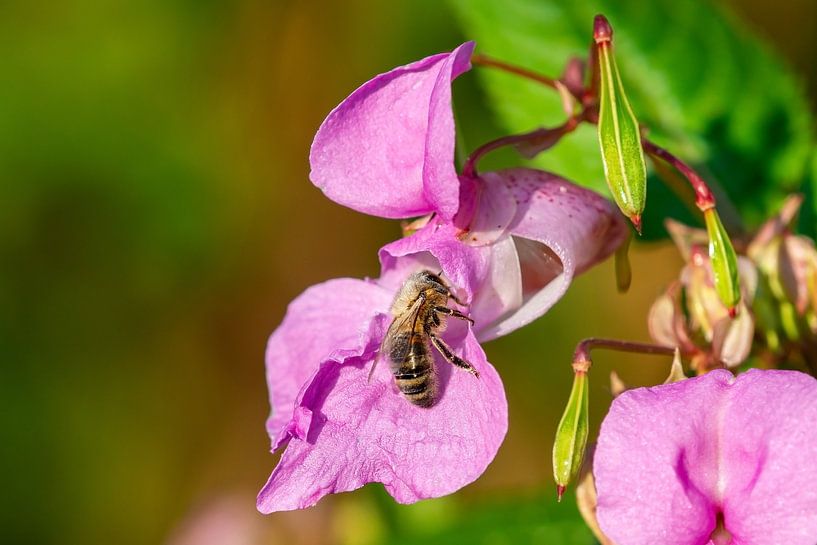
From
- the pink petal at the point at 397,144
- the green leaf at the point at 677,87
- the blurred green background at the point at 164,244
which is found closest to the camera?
the pink petal at the point at 397,144

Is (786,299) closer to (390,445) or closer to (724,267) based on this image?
(724,267)

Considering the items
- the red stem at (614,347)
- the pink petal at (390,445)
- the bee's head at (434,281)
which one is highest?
the bee's head at (434,281)

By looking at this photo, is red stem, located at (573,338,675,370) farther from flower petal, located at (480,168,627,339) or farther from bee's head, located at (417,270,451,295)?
bee's head, located at (417,270,451,295)

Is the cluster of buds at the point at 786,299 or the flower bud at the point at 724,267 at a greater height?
the flower bud at the point at 724,267

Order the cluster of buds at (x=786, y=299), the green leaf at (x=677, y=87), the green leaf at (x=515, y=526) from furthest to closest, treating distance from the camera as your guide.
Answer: the green leaf at (x=515, y=526), the green leaf at (x=677, y=87), the cluster of buds at (x=786, y=299)

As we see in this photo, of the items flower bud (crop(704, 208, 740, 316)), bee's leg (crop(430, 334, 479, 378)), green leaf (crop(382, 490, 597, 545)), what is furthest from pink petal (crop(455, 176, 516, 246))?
green leaf (crop(382, 490, 597, 545))

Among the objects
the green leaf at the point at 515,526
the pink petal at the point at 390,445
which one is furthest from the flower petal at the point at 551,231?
the green leaf at the point at 515,526

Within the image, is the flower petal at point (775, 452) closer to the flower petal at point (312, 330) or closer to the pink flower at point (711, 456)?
the pink flower at point (711, 456)
